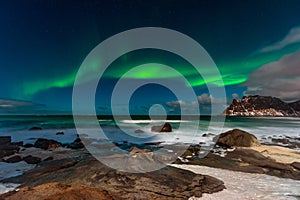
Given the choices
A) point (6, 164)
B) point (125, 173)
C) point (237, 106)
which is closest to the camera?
point (125, 173)

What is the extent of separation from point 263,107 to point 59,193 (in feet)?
447

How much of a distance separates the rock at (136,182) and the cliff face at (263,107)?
115128 mm

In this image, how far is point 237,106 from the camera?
132 metres

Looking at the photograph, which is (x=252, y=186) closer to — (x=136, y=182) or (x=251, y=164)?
(x=251, y=164)

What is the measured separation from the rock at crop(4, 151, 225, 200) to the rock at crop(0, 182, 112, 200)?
25 centimetres

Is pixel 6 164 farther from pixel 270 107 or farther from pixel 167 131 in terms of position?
pixel 270 107

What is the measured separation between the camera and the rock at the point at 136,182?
441cm

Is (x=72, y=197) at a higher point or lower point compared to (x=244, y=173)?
higher

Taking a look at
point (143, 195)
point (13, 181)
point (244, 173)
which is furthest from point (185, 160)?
point (13, 181)

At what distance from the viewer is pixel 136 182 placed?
4.75m

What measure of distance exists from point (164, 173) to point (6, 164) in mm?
6703

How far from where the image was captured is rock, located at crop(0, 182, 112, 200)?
3838 mm

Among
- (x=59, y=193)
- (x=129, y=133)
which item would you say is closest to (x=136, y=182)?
(x=59, y=193)

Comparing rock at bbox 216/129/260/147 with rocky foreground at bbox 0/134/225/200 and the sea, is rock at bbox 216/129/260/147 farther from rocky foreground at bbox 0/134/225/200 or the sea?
rocky foreground at bbox 0/134/225/200
